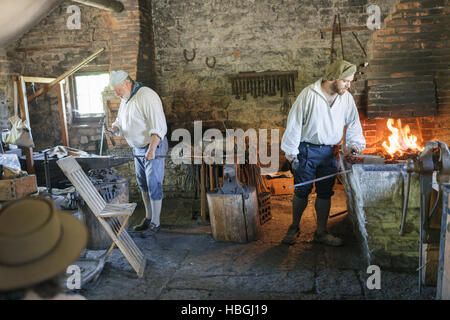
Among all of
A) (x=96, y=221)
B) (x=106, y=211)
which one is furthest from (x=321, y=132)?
(x=96, y=221)

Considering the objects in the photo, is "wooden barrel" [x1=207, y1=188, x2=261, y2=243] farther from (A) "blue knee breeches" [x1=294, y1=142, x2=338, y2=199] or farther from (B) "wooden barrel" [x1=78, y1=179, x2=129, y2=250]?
(B) "wooden barrel" [x1=78, y1=179, x2=129, y2=250]

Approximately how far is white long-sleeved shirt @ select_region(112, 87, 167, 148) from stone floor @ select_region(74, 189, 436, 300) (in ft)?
4.21

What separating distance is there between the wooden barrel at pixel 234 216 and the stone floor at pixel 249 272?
0.10 m

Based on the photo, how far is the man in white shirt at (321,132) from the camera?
3.64 m

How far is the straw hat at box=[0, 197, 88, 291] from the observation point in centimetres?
139

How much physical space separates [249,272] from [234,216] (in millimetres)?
778

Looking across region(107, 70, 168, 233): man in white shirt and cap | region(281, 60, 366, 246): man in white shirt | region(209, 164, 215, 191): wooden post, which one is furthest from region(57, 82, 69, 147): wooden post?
region(281, 60, 366, 246): man in white shirt

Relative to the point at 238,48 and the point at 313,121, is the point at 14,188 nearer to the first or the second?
the point at 313,121

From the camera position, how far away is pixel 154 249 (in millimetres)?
3996

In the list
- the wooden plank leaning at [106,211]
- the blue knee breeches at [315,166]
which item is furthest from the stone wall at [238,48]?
the wooden plank leaning at [106,211]

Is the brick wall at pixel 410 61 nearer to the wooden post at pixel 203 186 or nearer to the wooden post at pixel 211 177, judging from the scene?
the wooden post at pixel 211 177

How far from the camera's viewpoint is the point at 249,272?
335 centimetres

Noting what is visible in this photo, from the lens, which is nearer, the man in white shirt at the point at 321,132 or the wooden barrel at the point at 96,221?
the man in white shirt at the point at 321,132
